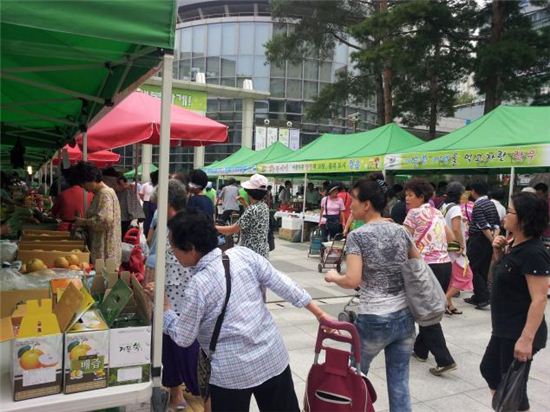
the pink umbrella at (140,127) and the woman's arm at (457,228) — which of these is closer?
the pink umbrella at (140,127)

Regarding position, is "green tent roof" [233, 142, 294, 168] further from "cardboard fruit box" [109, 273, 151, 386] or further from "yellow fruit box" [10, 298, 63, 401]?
"yellow fruit box" [10, 298, 63, 401]

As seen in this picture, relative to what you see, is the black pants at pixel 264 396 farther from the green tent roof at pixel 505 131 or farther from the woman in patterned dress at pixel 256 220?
the green tent roof at pixel 505 131

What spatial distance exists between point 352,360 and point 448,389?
195 cm

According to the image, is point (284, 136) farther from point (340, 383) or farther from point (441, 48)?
point (340, 383)

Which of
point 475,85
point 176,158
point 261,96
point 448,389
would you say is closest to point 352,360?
point 448,389

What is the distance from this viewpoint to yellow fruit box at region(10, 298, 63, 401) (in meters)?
1.65

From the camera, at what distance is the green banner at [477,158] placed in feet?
22.4

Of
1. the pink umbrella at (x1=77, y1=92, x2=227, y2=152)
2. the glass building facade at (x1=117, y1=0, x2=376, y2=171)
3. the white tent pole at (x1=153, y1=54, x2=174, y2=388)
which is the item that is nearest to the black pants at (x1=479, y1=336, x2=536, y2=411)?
the white tent pole at (x1=153, y1=54, x2=174, y2=388)

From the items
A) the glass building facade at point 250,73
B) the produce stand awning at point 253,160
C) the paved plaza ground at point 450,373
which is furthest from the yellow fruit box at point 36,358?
the glass building facade at point 250,73

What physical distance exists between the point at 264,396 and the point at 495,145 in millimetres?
6998

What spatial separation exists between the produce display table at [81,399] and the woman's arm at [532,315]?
1.96 meters

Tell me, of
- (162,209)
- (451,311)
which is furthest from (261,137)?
(162,209)

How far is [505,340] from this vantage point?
2.64 m

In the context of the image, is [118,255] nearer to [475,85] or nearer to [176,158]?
[475,85]
